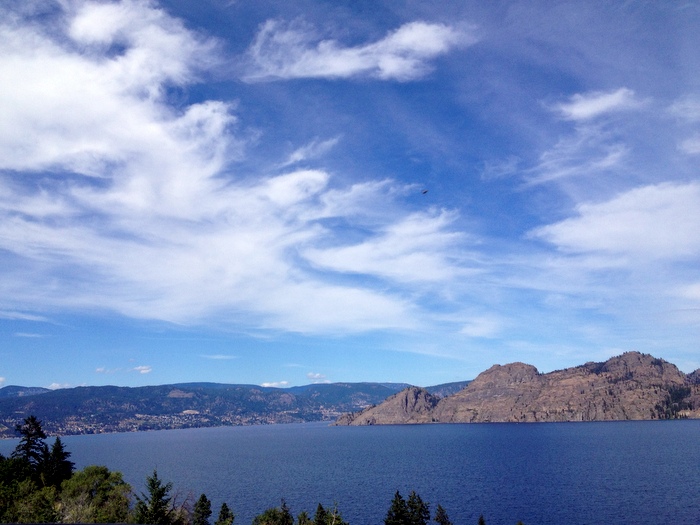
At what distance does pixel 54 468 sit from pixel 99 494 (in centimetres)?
1764

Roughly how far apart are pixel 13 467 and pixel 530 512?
332 ft

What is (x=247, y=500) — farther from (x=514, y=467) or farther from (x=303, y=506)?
(x=514, y=467)

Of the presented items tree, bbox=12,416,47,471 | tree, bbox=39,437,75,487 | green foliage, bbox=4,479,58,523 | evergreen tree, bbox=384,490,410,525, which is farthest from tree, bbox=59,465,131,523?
evergreen tree, bbox=384,490,410,525

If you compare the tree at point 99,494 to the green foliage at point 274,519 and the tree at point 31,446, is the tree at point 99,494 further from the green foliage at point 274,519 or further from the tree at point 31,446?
the green foliage at point 274,519

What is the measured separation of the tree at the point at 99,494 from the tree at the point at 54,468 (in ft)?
12.9

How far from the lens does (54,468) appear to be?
9419 cm

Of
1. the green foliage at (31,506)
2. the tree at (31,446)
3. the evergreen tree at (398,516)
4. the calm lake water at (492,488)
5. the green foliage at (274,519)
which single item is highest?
the tree at (31,446)

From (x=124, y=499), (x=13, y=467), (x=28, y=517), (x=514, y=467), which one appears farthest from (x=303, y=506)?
(x=514, y=467)

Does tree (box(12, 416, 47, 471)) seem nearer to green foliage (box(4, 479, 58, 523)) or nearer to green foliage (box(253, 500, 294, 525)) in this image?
green foliage (box(4, 479, 58, 523))

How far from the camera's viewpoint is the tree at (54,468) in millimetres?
91438

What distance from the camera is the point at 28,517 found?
56812 millimetres

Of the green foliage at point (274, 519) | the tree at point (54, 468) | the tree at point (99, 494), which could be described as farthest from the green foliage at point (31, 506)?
the green foliage at point (274, 519)

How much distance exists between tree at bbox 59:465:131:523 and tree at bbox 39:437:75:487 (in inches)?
155

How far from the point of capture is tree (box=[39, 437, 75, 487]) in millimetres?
91438
